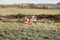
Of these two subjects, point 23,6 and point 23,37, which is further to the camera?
point 23,6

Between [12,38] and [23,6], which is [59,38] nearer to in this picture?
[12,38]

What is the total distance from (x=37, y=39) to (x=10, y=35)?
1.59 meters

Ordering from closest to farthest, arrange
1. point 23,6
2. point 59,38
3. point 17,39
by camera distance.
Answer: point 17,39 → point 59,38 → point 23,6

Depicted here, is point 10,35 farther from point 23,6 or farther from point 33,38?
point 23,6

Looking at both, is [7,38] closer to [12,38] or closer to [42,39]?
[12,38]

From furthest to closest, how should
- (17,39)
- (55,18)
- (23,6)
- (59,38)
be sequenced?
1. (23,6)
2. (55,18)
3. (59,38)
4. (17,39)

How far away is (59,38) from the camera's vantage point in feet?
41.6

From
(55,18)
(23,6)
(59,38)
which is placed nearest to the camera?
(59,38)

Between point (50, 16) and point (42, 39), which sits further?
point (50, 16)

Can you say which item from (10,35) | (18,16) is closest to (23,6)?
(18,16)

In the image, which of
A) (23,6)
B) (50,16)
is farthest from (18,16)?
(23,6)

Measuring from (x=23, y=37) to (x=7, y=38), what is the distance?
924mm

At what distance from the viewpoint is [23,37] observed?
12.4 metres

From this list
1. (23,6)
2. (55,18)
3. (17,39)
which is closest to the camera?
Result: (17,39)
